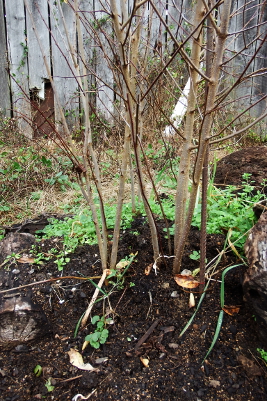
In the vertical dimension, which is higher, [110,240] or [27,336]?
[110,240]

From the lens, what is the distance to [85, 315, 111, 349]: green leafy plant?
145 cm

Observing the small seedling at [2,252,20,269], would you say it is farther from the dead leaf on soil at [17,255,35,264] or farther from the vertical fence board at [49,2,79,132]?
the vertical fence board at [49,2,79,132]

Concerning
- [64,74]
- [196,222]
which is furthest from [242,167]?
[64,74]

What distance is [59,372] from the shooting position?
1372 millimetres

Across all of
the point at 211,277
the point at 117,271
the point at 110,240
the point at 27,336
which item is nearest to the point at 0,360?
the point at 27,336

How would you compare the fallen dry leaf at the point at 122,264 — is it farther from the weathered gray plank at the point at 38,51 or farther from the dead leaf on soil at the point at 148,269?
the weathered gray plank at the point at 38,51

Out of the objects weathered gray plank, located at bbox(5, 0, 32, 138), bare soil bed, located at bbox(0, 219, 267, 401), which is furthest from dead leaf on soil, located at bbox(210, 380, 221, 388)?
weathered gray plank, located at bbox(5, 0, 32, 138)

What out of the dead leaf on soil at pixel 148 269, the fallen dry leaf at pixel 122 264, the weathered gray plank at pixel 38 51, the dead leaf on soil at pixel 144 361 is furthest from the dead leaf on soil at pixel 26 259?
the weathered gray plank at pixel 38 51

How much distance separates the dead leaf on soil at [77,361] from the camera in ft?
4.49

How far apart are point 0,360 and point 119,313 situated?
60 centimetres

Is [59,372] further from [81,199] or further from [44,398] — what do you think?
[81,199]

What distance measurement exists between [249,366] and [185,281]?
46 centimetres

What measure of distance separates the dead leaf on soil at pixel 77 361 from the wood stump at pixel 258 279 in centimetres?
76

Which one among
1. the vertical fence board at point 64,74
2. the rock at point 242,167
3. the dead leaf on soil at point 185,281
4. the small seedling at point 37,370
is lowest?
the small seedling at point 37,370
